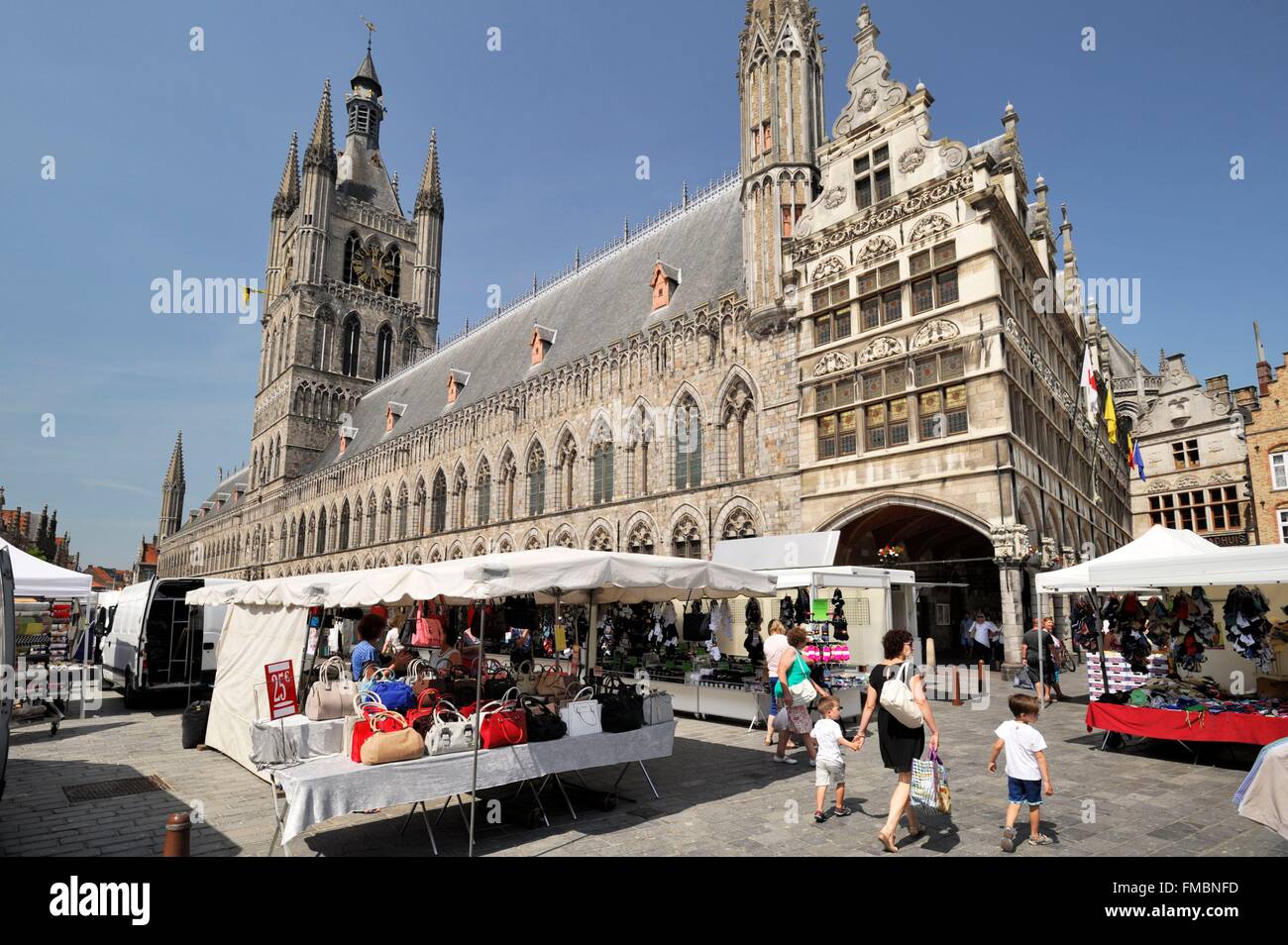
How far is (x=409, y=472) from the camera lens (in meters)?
39.8

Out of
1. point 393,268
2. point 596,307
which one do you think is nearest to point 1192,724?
point 596,307

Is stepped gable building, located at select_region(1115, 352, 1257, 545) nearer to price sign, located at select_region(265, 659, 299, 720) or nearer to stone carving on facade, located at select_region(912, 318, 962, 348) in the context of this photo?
stone carving on facade, located at select_region(912, 318, 962, 348)

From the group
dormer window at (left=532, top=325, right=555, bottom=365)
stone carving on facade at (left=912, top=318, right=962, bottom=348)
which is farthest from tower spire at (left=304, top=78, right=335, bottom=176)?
stone carving on facade at (left=912, top=318, right=962, bottom=348)

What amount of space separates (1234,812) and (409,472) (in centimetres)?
3848

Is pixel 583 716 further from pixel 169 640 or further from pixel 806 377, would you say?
pixel 806 377

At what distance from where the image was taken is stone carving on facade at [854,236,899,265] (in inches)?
747

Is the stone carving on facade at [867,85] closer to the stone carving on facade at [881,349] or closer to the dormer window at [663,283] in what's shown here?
the stone carving on facade at [881,349]

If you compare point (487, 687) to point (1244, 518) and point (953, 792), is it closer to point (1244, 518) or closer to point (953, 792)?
point (953, 792)

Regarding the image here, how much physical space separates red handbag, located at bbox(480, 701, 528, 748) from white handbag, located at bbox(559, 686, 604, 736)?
1.54 ft

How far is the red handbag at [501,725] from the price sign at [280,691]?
2.68 m

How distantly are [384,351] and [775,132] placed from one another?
4350cm
